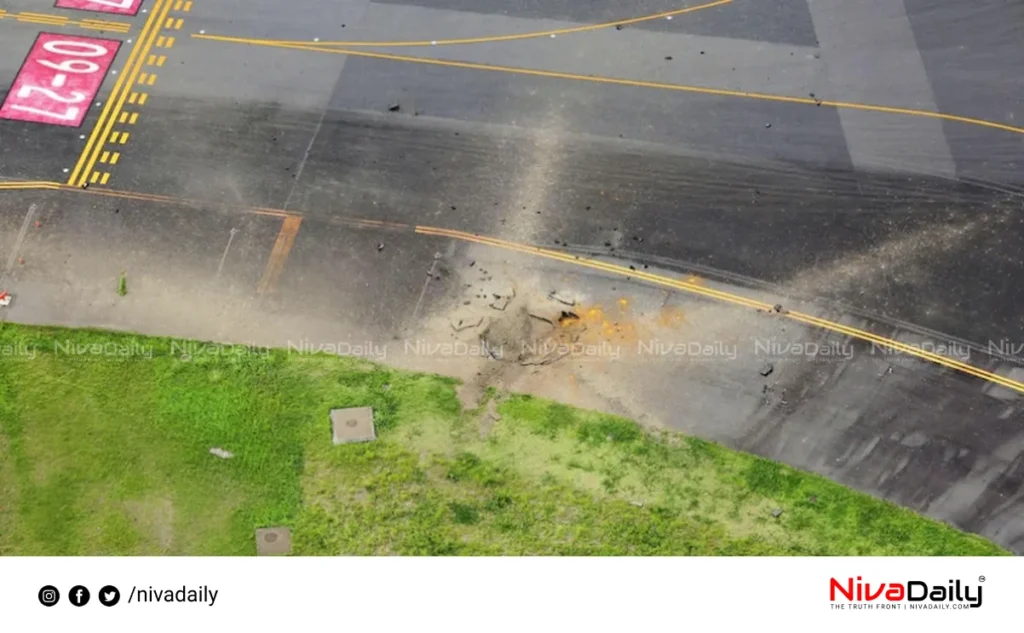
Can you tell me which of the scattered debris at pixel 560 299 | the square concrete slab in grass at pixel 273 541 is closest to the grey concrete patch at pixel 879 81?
the scattered debris at pixel 560 299

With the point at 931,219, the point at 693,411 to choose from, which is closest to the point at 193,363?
the point at 693,411

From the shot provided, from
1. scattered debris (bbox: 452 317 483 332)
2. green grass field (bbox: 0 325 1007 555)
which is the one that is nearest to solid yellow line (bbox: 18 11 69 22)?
green grass field (bbox: 0 325 1007 555)

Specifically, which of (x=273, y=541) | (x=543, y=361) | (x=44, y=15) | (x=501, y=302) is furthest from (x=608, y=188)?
(x=44, y=15)

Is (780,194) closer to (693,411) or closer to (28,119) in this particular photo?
(693,411)

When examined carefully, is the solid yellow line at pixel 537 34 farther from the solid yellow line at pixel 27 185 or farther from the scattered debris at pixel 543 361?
the scattered debris at pixel 543 361
